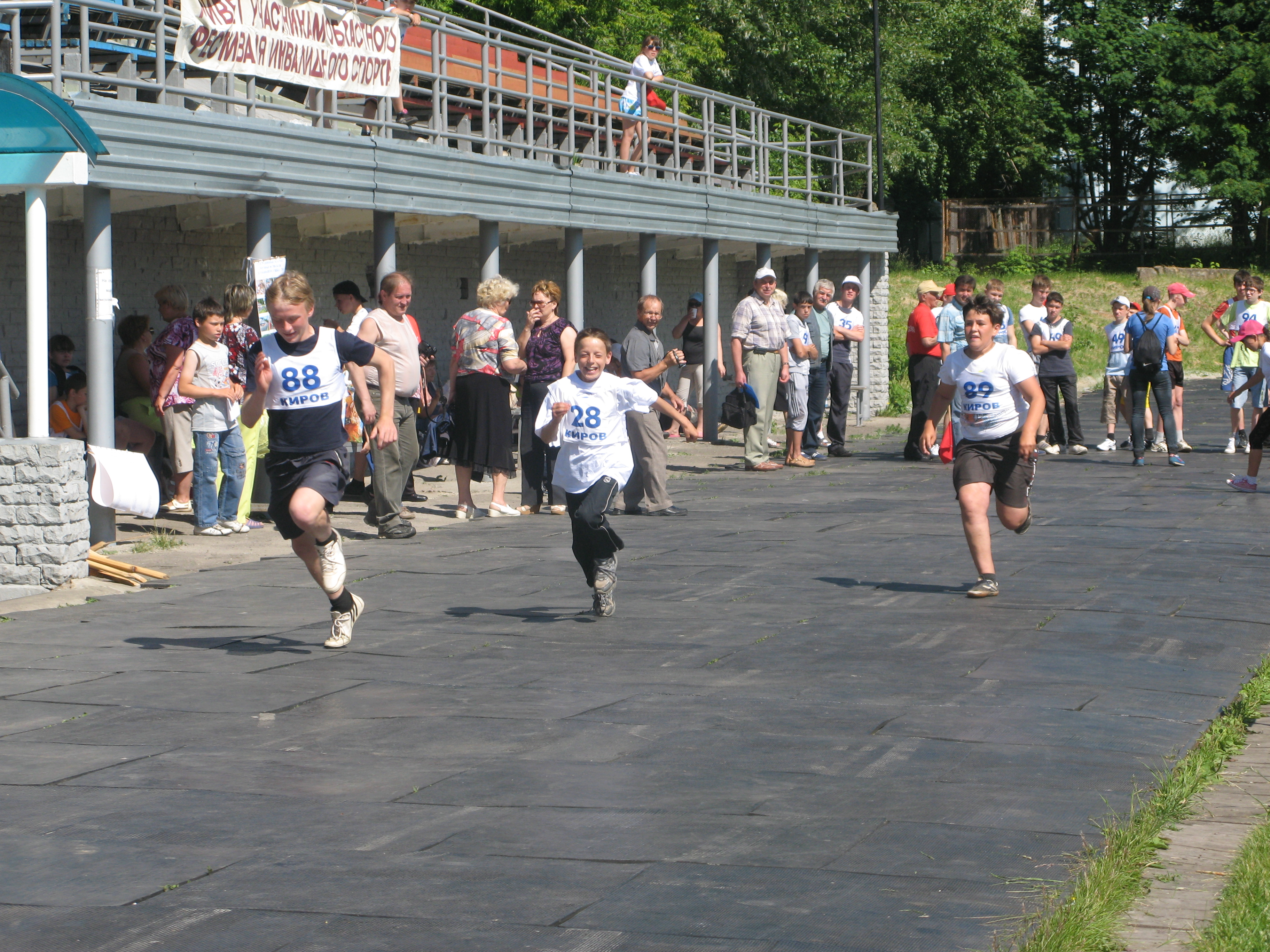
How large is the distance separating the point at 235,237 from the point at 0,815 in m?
11.6

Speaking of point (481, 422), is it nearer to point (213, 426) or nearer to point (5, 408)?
point (213, 426)

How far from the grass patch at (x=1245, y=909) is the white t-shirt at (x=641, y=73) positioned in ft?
52.7

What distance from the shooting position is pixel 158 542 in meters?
11.3

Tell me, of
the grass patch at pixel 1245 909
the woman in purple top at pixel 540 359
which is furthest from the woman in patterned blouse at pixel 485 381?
the grass patch at pixel 1245 909

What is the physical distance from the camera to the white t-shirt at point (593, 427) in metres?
8.62

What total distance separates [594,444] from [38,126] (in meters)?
4.07

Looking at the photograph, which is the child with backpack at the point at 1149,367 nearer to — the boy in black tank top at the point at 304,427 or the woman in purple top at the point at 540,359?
the woman in purple top at the point at 540,359

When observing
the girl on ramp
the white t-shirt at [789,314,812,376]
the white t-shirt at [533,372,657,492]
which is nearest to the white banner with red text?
the white t-shirt at [789,314,812,376]

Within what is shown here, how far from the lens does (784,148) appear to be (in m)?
23.6

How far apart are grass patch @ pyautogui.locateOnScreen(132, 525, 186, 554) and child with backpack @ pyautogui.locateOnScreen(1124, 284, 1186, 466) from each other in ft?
32.6

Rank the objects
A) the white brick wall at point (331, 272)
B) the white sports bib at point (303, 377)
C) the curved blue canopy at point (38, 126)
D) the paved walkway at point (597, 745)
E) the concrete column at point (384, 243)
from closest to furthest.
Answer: the paved walkway at point (597, 745)
the white sports bib at point (303, 377)
the curved blue canopy at point (38, 126)
the white brick wall at point (331, 272)
the concrete column at point (384, 243)

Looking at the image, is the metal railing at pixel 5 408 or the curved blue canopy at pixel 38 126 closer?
the curved blue canopy at pixel 38 126

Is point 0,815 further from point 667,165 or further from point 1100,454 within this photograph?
point 667,165

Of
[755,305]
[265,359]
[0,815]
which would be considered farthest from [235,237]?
[0,815]
